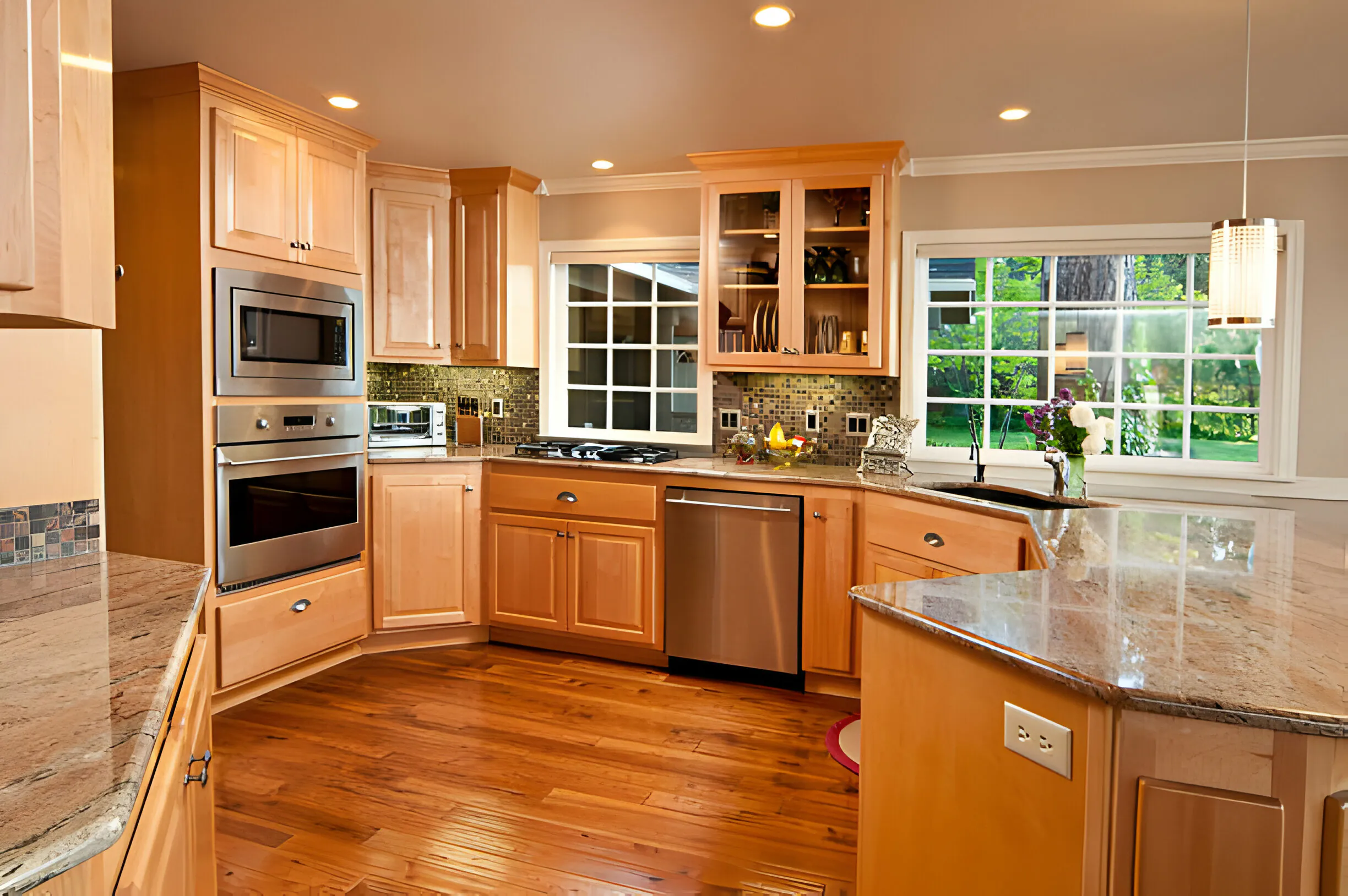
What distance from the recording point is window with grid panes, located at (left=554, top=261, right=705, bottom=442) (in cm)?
449

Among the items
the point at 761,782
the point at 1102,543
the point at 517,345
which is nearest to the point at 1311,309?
the point at 1102,543

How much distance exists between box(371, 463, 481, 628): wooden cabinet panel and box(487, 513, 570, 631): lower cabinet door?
0.10 m

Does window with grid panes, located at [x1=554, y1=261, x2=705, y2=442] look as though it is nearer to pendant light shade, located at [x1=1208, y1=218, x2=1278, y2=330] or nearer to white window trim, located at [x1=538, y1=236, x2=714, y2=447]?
white window trim, located at [x1=538, y1=236, x2=714, y2=447]

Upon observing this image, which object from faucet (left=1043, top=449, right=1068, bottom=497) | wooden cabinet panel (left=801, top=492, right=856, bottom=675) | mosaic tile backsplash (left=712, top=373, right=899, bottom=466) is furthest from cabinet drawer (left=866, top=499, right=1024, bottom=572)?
mosaic tile backsplash (left=712, top=373, right=899, bottom=466)

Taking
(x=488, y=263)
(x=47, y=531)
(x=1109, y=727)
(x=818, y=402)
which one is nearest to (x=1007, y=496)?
(x=818, y=402)

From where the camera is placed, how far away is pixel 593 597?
3.91 m

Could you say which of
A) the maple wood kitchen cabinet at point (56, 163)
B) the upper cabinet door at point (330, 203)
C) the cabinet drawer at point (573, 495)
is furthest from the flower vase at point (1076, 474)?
the upper cabinet door at point (330, 203)

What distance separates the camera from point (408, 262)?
4.22 m

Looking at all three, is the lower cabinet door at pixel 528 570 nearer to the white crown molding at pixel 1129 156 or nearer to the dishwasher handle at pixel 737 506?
the dishwasher handle at pixel 737 506

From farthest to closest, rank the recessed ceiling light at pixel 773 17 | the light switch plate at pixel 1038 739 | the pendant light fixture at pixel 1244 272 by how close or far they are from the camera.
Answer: the recessed ceiling light at pixel 773 17, the pendant light fixture at pixel 1244 272, the light switch plate at pixel 1038 739

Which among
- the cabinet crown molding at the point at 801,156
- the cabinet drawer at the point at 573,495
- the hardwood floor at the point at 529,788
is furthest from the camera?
the cabinet drawer at the point at 573,495

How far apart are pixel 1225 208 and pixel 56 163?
4082 millimetres

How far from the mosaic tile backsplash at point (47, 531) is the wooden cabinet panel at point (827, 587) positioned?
8.26 ft

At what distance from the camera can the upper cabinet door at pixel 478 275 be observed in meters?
4.30
